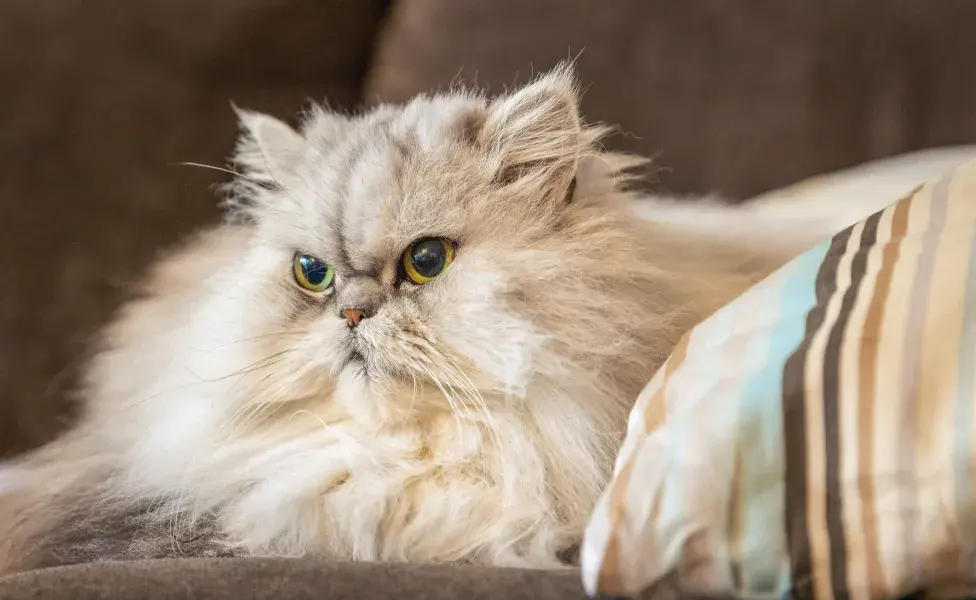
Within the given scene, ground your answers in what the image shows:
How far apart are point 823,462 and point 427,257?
599mm

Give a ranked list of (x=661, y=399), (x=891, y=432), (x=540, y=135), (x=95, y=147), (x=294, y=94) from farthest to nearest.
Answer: (x=294, y=94)
(x=95, y=147)
(x=540, y=135)
(x=661, y=399)
(x=891, y=432)

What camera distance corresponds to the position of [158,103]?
163cm

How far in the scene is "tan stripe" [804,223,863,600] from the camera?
1.78 feet

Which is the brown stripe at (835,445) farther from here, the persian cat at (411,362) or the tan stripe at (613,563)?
the persian cat at (411,362)

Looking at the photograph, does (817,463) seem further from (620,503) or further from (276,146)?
(276,146)

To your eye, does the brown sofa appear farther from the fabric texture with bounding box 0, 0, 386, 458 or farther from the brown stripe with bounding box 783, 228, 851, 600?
the brown stripe with bounding box 783, 228, 851, 600

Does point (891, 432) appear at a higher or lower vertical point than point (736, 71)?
lower

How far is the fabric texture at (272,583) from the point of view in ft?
2.06

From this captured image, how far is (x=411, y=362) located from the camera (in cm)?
96

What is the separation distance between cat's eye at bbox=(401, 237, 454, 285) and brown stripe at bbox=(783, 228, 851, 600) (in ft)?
1.68

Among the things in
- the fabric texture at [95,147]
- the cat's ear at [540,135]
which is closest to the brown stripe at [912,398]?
the cat's ear at [540,135]

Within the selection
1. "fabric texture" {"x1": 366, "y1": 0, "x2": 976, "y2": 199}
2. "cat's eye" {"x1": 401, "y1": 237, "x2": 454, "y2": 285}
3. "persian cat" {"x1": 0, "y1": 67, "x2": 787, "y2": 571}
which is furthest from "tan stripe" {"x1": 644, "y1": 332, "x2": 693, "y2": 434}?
"fabric texture" {"x1": 366, "y1": 0, "x2": 976, "y2": 199}

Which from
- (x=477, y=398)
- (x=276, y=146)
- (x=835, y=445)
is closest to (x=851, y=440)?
(x=835, y=445)

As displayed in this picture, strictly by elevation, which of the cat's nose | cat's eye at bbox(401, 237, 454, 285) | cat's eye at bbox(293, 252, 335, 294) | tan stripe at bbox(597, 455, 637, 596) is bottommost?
tan stripe at bbox(597, 455, 637, 596)
